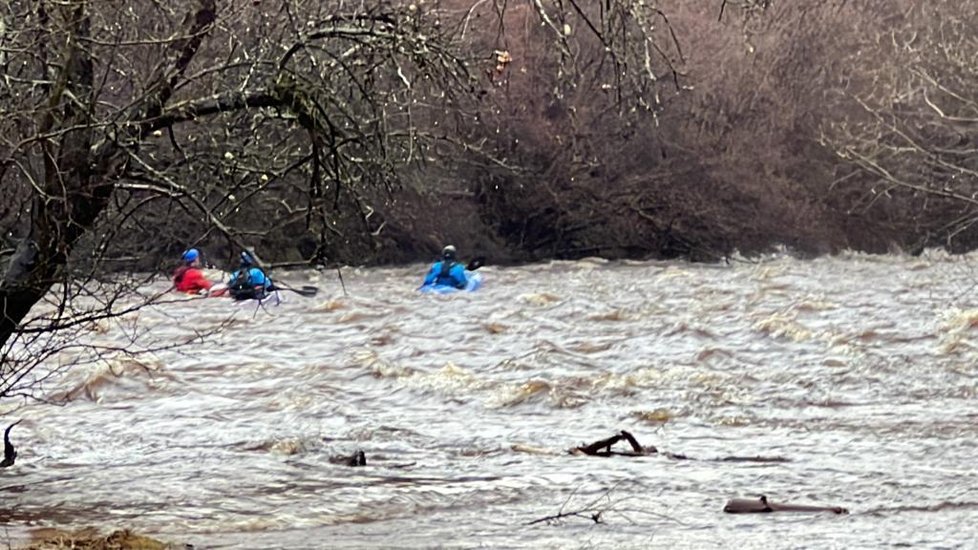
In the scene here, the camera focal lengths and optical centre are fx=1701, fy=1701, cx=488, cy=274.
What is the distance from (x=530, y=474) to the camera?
1250 cm

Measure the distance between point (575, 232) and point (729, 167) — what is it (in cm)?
387

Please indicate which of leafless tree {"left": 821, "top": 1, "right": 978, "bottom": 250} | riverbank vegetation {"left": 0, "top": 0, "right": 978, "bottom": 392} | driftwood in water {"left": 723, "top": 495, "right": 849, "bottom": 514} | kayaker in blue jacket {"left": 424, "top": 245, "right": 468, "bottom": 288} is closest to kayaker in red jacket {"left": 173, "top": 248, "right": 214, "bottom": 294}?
riverbank vegetation {"left": 0, "top": 0, "right": 978, "bottom": 392}

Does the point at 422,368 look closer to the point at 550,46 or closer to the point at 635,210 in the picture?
the point at 550,46

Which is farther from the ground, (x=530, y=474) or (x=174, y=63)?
(x=174, y=63)

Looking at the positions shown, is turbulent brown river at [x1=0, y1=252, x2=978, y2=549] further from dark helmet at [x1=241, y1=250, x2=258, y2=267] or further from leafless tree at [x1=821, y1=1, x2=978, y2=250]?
leafless tree at [x1=821, y1=1, x2=978, y2=250]

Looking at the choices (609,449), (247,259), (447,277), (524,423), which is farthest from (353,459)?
(447,277)

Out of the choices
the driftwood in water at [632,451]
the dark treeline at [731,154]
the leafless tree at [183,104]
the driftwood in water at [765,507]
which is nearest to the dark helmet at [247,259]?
Answer: the leafless tree at [183,104]

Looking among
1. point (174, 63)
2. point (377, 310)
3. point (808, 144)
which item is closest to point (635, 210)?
point (808, 144)

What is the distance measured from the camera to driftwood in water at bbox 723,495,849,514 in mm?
10625

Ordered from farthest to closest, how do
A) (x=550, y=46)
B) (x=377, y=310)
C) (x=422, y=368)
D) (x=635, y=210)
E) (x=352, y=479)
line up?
(x=635, y=210), (x=377, y=310), (x=422, y=368), (x=352, y=479), (x=550, y=46)

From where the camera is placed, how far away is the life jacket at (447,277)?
29.7m

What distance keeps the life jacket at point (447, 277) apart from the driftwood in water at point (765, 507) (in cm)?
1892

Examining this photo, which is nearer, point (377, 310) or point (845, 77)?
point (377, 310)

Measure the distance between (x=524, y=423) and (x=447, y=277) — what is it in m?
14.0
